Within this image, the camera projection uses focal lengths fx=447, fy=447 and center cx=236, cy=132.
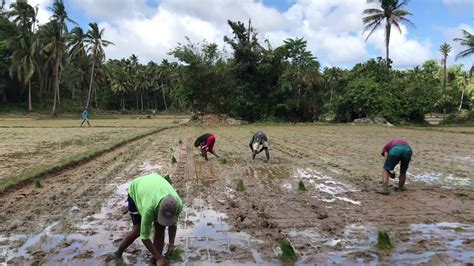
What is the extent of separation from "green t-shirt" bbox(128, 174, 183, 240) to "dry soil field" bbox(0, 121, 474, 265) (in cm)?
60

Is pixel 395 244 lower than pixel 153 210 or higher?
lower

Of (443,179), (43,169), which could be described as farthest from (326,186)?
(43,169)

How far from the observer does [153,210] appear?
15.2ft

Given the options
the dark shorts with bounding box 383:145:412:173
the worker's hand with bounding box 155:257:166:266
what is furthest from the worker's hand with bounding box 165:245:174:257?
the dark shorts with bounding box 383:145:412:173

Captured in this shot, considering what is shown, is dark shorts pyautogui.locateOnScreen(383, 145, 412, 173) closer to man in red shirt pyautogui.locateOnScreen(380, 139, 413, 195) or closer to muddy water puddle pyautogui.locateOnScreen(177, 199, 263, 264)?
man in red shirt pyautogui.locateOnScreen(380, 139, 413, 195)

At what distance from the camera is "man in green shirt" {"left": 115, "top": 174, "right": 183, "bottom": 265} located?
4.57m

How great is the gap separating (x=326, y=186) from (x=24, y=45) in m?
57.8

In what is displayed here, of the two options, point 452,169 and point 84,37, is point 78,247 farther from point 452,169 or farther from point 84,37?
point 84,37

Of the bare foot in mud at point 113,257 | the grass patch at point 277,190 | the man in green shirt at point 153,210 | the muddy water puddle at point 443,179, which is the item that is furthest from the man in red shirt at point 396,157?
the bare foot in mud at point 113,257

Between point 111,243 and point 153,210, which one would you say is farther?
point 111,243

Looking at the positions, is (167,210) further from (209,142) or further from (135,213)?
(209,142)

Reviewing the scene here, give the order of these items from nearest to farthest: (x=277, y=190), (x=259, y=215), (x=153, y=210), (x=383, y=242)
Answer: (x=153, y=210)
(x=383, y=242)
(x=259, y=215)
(x=277, y=190)

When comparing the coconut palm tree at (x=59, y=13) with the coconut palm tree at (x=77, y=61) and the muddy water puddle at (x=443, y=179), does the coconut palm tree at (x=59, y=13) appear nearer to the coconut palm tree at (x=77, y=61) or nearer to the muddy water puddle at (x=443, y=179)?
the coconut palm tree at (x=77, y=61)

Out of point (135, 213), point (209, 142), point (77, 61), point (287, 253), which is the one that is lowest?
point (287, 253)
